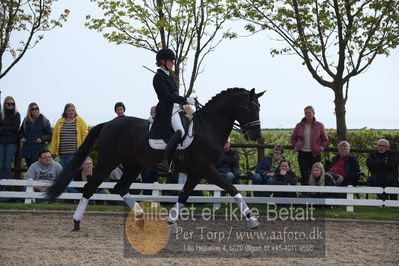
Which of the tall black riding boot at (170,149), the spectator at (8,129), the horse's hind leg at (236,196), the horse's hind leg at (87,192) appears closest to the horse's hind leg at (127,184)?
the horse's hind leg at (87,192)

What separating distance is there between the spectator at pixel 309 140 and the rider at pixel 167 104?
407 centimetres

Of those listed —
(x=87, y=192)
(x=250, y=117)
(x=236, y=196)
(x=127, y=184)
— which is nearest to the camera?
(x=236, y=196)

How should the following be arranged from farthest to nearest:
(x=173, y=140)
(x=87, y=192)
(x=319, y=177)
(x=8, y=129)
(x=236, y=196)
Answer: (x=8, y=129), (x=319, y=177), (x=87, y=192), (x=173, y=140), (x=236, y=196)

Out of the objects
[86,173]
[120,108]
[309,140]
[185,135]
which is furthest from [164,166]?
[309,140]

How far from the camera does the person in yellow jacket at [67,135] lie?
12008mm

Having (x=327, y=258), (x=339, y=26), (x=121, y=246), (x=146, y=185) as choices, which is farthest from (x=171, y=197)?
(x=339, y=26)

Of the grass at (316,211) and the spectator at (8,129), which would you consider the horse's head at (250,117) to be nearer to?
the grass at (316,211)

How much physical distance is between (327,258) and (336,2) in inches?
338

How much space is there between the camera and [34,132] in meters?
12.4

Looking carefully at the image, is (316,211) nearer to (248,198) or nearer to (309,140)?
(248,198)

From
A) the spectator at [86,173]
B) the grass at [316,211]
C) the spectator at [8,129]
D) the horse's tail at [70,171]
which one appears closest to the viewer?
the horse's tail at [70,171]

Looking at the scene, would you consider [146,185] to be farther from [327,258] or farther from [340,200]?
[327,258]

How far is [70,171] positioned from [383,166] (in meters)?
6.28

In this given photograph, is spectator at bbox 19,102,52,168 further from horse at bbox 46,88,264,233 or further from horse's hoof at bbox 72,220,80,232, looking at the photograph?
horse's hoof at bbox 72,220,80,232
